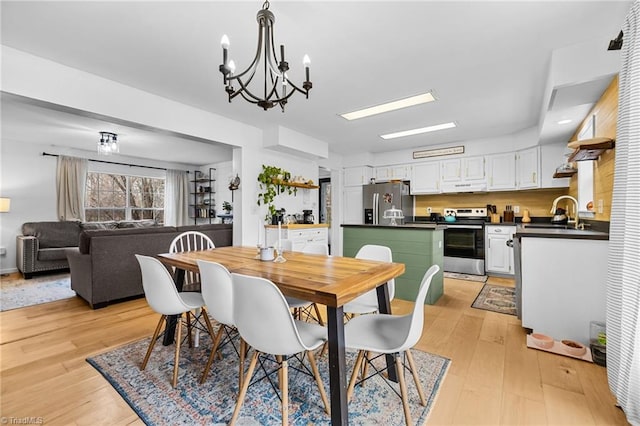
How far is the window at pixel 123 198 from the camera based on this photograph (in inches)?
250

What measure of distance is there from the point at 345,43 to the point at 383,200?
3.94 m

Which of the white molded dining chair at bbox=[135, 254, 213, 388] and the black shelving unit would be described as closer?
the white molded dining chair at bbox=[135, 254, 213, 388]

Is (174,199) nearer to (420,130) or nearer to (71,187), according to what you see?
(71,187)

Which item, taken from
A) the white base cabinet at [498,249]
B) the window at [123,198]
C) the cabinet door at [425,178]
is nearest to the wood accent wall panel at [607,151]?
the white base cabinet at [498,249]

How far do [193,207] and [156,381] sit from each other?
6789 mm

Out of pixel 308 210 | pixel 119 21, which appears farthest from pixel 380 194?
pixel 119 21

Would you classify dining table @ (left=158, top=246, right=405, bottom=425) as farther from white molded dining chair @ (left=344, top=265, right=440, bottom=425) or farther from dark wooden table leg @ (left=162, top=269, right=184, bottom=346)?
white molded dining chair @ (left=344, top=265, right=440, bottom=425)

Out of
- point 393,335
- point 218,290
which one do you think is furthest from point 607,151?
point 218,290

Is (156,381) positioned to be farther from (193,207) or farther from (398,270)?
(193,207)

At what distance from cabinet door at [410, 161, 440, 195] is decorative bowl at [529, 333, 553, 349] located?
3.64 m

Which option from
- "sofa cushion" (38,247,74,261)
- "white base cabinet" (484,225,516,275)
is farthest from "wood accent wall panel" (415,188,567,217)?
"sofa cushion" (38,247,74,261)

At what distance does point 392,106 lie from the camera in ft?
11.9

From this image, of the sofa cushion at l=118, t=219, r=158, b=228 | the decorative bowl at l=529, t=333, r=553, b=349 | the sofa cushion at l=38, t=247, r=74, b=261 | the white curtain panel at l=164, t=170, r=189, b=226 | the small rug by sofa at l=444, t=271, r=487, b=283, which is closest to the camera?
the decorative bowl at l=529, t=333, r=553, b=349

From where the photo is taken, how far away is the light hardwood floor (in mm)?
1539
